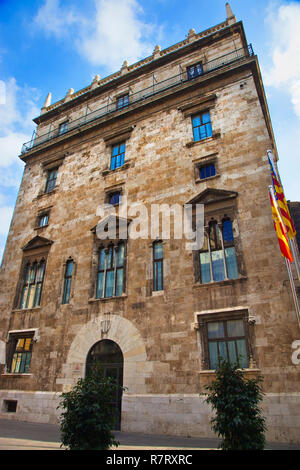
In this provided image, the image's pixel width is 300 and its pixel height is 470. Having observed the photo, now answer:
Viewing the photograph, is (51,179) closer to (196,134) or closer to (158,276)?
(196,134)

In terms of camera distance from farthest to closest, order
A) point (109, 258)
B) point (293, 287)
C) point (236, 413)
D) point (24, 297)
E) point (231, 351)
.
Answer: point (24, 297)
point (109, 258)
point (231, 351)
point (293, 287)
point (236, 413)

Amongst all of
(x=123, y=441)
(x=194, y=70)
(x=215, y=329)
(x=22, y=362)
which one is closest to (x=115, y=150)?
(x=194, y=70)

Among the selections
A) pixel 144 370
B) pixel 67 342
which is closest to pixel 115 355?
pixel 144 370

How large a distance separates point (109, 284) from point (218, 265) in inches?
226

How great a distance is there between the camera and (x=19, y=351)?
16656mm

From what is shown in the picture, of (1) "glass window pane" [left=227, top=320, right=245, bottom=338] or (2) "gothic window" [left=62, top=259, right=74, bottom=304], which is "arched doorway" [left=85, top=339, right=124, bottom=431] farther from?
(1) "glass window pane" [left=227, top=320, right=245, bottom=338]

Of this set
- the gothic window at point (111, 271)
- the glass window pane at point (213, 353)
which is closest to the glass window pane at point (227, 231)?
the glass window pane at point (213, 353)

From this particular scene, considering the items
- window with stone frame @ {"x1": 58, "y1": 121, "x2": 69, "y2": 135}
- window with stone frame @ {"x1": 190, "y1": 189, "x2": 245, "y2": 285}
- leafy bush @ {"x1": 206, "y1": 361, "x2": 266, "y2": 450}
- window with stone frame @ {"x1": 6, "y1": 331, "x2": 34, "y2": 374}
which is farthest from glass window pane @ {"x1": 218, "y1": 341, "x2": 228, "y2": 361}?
window with stone frame @ {"x1": 58, "y1": 121, "x2": 69, "y2": 135}

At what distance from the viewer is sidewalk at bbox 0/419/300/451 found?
8.55 m

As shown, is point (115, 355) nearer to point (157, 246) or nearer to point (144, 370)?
point (144, 370)

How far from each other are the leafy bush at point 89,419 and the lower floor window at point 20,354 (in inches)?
424

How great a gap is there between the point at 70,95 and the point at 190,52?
37.4 feet

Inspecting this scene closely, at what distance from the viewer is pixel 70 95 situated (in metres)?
26.2

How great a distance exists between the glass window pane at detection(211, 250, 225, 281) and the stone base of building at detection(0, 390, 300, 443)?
4.61m
